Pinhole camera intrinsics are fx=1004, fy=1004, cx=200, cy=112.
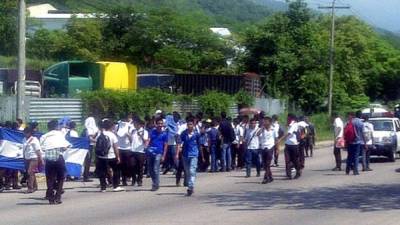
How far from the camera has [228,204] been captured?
20109 mm

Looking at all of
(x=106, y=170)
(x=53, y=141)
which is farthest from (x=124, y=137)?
(x=53, y=141)

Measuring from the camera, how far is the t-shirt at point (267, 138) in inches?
1017

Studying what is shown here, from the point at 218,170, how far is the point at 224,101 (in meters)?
12.8

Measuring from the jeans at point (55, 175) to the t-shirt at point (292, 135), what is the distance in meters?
8.27

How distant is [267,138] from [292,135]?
1050mm

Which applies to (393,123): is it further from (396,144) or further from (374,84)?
(374,84)

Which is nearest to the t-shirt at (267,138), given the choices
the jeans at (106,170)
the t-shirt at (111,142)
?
the jeans at (106,170)

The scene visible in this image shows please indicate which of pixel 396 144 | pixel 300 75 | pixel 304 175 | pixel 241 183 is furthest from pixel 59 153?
pixel 300 75

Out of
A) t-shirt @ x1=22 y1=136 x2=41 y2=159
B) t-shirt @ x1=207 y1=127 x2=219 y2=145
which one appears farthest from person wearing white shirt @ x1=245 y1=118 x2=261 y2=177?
t-shirt @ x1=22 y1=136 x2=41 y2=159

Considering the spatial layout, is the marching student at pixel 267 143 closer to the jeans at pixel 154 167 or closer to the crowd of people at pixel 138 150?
the crowd of people at pixel 138 150

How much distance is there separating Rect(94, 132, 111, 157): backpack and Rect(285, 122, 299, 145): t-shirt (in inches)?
245

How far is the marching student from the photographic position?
2559 cm

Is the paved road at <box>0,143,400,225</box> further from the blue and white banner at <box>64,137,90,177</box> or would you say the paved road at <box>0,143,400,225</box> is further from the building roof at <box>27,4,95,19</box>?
the building roof at <box>27,4,95,19</box>

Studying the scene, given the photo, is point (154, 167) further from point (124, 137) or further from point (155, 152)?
point (124, 137)
